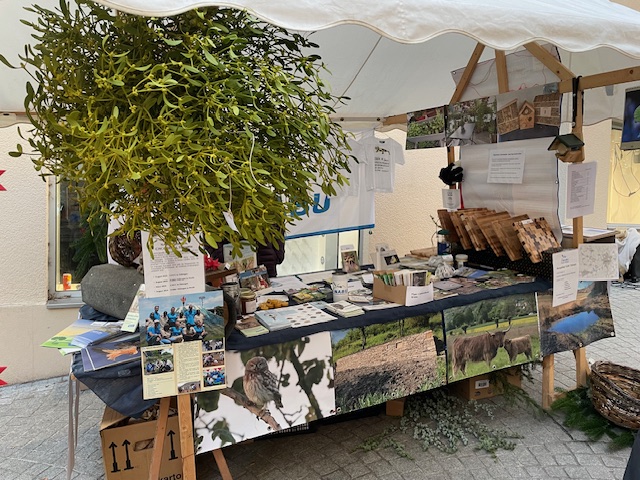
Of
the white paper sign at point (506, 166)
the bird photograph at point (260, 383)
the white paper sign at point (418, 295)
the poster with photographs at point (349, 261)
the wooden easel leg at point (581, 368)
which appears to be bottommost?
the wooden easel leg at point (581, 368)

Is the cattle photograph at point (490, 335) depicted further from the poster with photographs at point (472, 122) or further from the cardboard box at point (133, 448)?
the cardboard box at point (133, 448)

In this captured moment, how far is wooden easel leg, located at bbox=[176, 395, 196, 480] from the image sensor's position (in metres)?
2.06

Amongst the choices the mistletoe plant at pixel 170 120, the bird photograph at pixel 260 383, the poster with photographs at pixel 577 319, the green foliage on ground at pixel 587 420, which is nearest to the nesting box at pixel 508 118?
the poster with photographs at pixel 577 319

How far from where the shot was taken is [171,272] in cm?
192

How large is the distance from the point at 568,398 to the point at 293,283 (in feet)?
6.60

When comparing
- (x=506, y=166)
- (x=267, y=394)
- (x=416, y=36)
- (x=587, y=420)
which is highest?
(x=416, y=36)

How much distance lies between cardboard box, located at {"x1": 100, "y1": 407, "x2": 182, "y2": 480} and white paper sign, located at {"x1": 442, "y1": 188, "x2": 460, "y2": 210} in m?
2.64

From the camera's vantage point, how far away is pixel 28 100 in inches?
57.7

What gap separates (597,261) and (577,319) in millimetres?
408

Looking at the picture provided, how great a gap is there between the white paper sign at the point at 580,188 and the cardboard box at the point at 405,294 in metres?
1.09

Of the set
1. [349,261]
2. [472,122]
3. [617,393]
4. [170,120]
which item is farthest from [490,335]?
[170,120]

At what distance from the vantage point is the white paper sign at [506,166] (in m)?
3.36

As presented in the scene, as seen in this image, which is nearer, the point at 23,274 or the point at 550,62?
the point at 550,62

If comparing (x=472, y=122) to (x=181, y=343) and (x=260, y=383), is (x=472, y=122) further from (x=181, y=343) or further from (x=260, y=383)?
(x=181, y=343)
